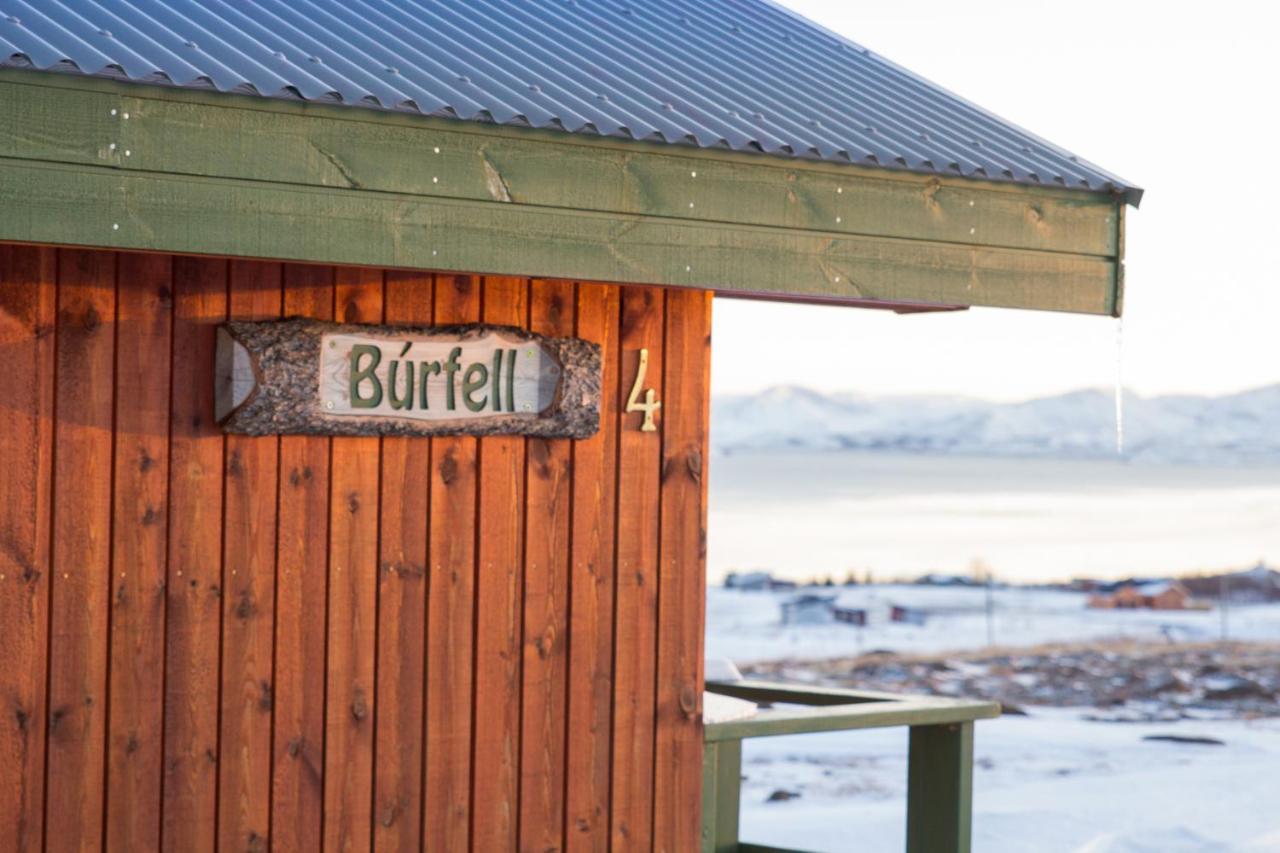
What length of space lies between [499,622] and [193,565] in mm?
936

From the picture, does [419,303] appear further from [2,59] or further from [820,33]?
[820,33]

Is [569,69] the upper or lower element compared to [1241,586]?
upper

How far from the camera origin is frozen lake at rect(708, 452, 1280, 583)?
4803 cm

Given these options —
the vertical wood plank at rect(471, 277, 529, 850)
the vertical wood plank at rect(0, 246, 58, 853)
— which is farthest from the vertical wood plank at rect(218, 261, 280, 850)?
the vertical wood plank at rect(471, 277, 529, 850)

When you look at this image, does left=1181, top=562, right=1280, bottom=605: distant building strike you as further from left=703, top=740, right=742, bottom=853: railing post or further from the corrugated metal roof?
the corrugated metal roof

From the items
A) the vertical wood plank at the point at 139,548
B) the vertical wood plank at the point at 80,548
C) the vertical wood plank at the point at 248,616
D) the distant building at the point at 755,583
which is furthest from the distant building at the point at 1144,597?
the vertical wood plank at the point at 80,548

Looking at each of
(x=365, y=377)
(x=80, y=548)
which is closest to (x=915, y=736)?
(x=365, y=377)

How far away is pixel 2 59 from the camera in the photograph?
10.6 feet

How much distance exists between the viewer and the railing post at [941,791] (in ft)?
19.1

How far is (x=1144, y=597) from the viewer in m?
31.3

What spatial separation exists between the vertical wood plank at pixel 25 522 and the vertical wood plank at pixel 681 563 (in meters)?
1.85

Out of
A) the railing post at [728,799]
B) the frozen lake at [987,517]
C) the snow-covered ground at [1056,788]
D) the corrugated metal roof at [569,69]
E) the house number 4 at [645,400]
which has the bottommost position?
the frozen lake at [987,517]

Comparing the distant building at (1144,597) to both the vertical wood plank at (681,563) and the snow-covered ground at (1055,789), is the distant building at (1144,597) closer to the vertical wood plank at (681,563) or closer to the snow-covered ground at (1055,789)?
the snow-covered ground at (1055,789)

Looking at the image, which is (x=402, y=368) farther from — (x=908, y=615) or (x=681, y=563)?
(x=908, y=615)
